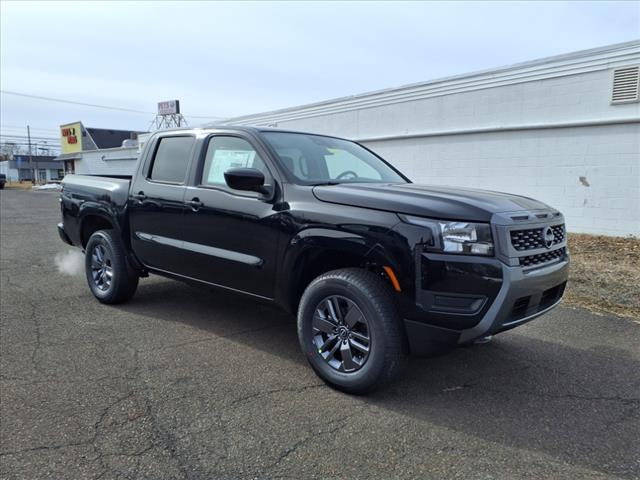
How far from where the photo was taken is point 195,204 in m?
4.29

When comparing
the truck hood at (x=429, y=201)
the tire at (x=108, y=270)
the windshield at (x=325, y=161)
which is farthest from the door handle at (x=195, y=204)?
the tire at (x=108, y=270)

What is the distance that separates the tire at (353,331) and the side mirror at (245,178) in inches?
33.4

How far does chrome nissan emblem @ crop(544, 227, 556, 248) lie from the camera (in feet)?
10.8

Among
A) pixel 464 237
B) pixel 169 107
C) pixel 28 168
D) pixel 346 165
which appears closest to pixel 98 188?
pixel 346 165

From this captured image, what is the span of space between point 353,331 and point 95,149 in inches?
1841

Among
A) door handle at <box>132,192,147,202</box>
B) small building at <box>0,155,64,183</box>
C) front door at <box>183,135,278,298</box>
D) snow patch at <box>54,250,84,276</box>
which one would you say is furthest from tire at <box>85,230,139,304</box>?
small building at <box>0,155,64,183</box>

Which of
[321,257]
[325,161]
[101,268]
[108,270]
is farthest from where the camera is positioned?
[101,268]

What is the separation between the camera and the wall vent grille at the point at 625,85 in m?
9.08

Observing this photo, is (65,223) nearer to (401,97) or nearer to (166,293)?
(166,293)

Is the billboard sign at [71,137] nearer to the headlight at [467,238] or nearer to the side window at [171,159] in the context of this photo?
the side window at [171,159]

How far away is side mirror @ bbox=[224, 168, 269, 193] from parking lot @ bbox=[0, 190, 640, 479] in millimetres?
1373

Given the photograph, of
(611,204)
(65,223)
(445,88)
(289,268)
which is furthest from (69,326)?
(445,88)

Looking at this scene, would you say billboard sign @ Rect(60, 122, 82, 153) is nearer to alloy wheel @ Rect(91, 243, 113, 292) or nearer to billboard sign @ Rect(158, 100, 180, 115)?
billboard sign @ Rect(158, 100, 180, 115)

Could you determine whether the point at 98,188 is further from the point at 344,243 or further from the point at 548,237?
the point at 548,237
